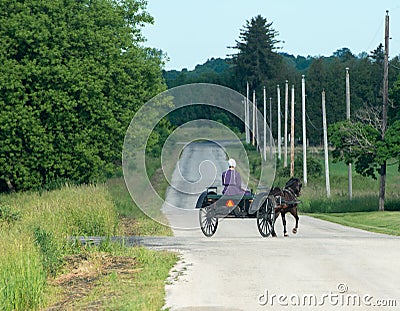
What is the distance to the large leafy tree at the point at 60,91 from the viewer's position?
2023 inches

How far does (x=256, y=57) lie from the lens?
136 metres

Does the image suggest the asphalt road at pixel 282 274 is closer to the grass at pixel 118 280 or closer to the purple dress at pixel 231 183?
the grass at pixel 118 280

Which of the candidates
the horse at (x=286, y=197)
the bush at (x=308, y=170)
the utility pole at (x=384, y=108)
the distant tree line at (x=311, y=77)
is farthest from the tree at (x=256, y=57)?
the horse at (x=286, y=197)

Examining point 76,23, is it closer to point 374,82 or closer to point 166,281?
point 166,281

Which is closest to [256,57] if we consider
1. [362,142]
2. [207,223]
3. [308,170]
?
[308,170]

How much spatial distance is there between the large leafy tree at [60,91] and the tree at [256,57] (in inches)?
2961

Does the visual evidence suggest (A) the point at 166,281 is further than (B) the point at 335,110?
No

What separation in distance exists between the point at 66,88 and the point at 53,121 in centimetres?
212

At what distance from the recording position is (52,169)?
54.3 m

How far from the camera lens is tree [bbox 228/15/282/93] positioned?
13350cm

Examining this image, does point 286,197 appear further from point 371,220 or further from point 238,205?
point 371,220

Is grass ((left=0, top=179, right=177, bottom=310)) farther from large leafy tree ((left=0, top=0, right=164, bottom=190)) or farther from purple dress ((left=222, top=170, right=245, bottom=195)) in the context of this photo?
large leafy tree ((left=0, top=0, right=164, bottom=190))

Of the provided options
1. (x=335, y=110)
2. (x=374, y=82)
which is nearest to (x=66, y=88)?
(x=335, y=110)

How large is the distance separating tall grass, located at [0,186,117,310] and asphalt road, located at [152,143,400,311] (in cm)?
245
